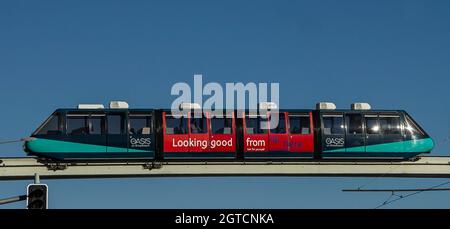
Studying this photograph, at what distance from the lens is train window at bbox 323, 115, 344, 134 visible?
48.7 m

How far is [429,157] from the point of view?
51375 millimetres

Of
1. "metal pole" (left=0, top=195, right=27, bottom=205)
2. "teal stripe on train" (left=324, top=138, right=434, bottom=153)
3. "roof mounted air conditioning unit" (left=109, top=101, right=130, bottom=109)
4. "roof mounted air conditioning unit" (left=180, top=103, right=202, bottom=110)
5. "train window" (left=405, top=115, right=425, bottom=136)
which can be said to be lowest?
"metal pole" (left=0, top=195, right=27, bottom=205)

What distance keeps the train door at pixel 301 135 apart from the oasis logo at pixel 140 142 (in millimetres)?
7388

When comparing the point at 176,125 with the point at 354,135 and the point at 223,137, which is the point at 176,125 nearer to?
the point at 223,137

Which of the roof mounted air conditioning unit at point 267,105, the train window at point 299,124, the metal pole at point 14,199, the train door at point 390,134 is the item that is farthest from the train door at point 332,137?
the metal pole at point 14,199

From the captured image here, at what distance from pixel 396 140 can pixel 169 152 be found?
12048 mm

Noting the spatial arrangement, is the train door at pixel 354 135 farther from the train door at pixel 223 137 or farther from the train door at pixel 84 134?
the train door at pixel 84 134

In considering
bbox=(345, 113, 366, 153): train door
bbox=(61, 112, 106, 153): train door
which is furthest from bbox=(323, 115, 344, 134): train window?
bbox=(61, 112, 106, 153): train door

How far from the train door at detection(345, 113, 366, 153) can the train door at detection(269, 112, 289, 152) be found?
10.6ft

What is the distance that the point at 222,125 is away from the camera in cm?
4816

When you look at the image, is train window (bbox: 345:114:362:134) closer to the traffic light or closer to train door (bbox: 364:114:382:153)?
train door (bbox: 364:114:382:153)
